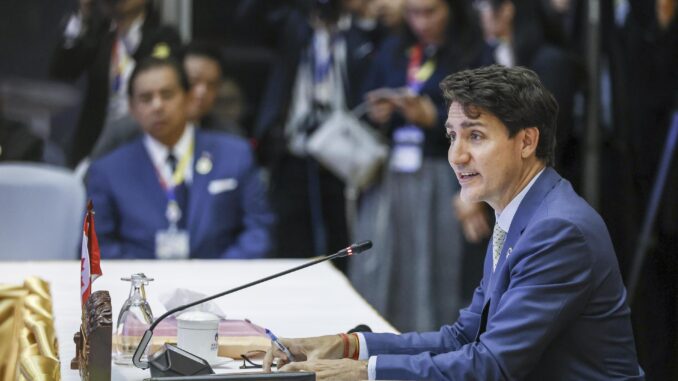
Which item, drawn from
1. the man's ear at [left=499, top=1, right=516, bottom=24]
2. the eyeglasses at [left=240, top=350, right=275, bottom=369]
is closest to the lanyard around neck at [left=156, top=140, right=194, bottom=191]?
the man's ear at [left=499, top=1, right=516, bottom=24]

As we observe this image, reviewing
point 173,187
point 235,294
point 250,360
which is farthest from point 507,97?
point 173,187

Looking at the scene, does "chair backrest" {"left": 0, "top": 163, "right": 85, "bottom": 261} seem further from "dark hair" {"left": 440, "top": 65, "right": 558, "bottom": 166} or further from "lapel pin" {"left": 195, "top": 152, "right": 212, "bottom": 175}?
"dark hair" {"left": 440, "top": 65, "right": 558, "bottom": 166}

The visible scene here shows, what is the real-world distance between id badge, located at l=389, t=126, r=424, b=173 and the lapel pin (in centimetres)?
101

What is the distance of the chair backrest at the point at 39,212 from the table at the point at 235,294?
0.35m

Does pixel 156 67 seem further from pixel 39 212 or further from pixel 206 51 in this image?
pixel 39 212

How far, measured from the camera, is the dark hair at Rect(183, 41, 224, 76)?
591 cm

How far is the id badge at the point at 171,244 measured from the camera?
17.7 feet

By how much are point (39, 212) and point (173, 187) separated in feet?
3.44

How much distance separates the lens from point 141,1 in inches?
232

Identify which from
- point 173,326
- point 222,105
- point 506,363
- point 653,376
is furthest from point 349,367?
point 222,105

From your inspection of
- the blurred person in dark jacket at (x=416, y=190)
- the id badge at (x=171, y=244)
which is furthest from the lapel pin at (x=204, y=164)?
the blurred person in dark jacket at (x=416, y=190)

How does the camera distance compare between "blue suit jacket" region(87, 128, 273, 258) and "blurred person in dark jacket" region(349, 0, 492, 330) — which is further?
"blurred person in dark jacket" region(349, 0, 492, 330)

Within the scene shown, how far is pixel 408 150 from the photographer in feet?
19.5

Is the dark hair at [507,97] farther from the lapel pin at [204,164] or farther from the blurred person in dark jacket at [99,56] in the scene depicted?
the blurred person in dark jacket at [99,56]
